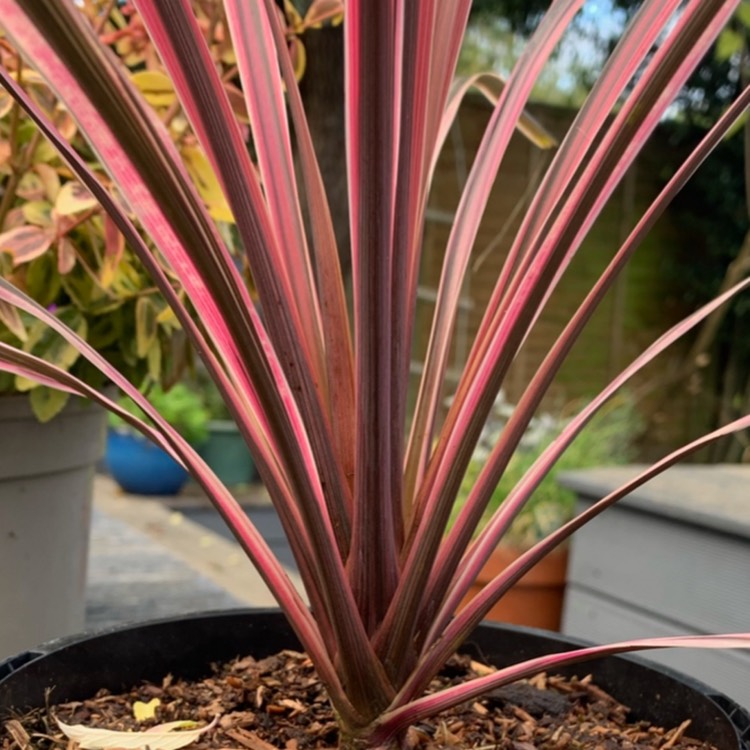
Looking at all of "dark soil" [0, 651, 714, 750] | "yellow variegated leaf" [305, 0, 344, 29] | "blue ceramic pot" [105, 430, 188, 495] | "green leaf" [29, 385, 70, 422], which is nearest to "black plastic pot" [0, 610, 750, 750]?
"dark soil" [0, 651, 714, 750]

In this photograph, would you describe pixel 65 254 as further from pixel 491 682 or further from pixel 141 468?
pixel 141 468

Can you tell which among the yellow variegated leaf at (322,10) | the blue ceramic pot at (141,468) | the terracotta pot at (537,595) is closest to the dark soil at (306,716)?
the yellow variegated leaf at (322,10)

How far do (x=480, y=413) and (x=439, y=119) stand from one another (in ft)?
0.56

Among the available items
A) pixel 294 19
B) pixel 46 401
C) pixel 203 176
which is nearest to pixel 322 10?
pixel 294 19

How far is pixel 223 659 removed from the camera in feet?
1.84

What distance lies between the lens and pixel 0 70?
1.06 feet

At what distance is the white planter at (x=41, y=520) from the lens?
726 mm

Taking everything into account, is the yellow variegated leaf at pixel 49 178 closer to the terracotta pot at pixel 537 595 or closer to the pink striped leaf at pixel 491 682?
the pink striped leaf at pixel 491 682

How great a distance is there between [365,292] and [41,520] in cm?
53

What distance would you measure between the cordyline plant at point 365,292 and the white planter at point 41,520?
33cm

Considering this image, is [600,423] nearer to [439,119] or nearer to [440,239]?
[440,239]

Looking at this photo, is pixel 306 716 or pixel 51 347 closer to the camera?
pixel 306 716

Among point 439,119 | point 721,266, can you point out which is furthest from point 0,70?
point 721,266

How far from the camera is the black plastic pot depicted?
1.46 ft
